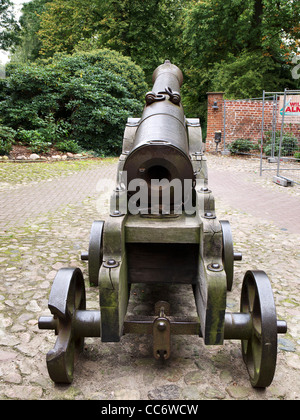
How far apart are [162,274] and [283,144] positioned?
13.3 metres

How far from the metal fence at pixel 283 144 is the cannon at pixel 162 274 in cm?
746

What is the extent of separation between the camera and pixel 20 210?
6.45 m

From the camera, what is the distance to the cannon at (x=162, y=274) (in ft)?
7.07

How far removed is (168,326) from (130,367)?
470mm

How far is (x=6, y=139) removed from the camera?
12.1 metres

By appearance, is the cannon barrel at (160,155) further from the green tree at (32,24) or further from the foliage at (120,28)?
the green tree at (32,24)

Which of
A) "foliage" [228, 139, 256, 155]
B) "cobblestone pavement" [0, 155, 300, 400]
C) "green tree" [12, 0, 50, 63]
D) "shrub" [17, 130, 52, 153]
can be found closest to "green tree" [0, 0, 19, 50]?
"green tree" [12, 0, 50, 63]

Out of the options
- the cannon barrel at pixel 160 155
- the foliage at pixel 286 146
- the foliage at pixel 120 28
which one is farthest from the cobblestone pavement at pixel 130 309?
the foliage at pixel 120 28

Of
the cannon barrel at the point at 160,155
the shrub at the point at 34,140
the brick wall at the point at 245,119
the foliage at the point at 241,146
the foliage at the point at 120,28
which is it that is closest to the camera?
the cannon barrel at the point at 160,155

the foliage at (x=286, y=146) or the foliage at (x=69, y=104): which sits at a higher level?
the foliage at (x=69, y=104)

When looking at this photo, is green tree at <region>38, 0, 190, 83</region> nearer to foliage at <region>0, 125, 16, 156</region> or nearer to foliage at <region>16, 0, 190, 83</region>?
foliage at <region>16, 0, 190, 83</region>

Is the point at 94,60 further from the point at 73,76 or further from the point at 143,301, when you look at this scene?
the point at 143,301

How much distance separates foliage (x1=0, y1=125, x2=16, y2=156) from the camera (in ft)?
38.3

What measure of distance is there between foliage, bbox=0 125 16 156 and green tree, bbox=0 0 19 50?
17.5 meters
